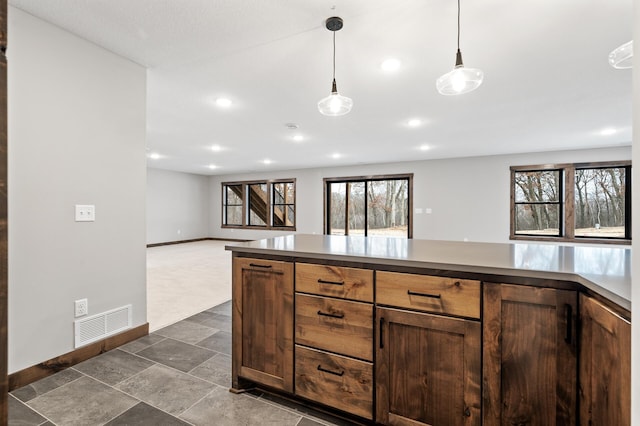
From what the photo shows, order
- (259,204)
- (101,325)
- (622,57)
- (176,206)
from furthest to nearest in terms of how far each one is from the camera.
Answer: (259,204), (176,206), (101,325), (622,57)

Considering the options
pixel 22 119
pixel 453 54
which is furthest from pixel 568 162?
pixel 22 119

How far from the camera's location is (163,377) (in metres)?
1.93

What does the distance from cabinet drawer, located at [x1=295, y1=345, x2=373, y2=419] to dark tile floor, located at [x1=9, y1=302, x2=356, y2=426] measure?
142 millimetres

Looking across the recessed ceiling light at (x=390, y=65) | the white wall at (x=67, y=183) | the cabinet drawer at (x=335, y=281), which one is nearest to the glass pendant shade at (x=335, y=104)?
the recessed ceiling light at (x=390, y=65)

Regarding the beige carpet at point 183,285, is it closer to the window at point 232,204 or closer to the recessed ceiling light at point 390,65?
the recessed ceiling light at point 390,65

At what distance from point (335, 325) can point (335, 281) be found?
24 centimetres

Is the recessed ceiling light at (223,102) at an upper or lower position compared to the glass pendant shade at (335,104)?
upper

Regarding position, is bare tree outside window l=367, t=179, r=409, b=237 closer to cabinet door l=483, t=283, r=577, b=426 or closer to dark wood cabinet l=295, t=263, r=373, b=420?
dark wood cabinet l=295, t=263, r=373, b=420

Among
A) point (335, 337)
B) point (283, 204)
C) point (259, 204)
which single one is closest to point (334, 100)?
point (335, 337)

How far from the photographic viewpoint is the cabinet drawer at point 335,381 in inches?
56.7

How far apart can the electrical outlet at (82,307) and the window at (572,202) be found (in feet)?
25.0

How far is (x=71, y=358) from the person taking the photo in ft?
6.75

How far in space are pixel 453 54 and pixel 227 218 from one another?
369 inches

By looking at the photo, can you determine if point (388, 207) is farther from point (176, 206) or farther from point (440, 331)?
point (440, 331)
